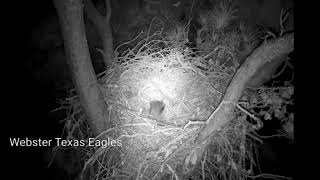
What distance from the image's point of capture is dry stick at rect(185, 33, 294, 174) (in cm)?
153

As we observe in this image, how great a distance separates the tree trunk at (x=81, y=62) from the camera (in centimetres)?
182

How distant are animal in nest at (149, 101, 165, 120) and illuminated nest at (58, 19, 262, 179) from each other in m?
0.03

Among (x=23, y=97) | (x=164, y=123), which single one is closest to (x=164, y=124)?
(x=164, y=123)

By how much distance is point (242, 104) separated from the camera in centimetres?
192

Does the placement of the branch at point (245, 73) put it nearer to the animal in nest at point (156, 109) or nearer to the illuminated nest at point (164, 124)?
the illuminated nest at point (164, 124)

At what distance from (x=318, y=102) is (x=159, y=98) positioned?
1307mm

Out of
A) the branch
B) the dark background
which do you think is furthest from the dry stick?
the dark background

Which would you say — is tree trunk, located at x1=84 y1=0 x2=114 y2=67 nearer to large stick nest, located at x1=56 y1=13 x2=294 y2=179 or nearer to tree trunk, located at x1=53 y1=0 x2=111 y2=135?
large stick nest, located at x1=56 y1=13 x2=294 y2=179

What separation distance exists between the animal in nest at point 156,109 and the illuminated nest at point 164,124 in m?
0.03

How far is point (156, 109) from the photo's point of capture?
217 cm

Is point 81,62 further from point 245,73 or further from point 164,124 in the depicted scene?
point 245,73

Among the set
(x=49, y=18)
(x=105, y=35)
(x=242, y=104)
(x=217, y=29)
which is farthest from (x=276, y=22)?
(x=49, y=18)

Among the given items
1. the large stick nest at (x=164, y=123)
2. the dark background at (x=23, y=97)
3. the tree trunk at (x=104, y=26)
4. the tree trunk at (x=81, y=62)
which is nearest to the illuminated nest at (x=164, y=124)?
the large stick nest at (x=164, y=123)

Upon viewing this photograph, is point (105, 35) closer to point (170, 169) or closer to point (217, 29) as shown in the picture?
point (217, 29)
